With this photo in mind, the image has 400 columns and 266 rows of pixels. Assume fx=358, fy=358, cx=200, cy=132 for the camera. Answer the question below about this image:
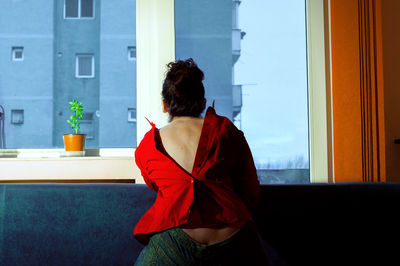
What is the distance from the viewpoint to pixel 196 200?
1.19 meters

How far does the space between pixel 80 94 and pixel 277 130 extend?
138cm

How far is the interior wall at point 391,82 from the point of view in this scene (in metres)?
2.30

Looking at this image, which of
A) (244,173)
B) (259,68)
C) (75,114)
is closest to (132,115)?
(75,114)

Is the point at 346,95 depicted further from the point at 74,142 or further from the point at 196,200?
the point at 74,142

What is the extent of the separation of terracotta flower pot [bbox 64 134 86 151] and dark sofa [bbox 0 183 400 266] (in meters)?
0.60

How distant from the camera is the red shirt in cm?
118

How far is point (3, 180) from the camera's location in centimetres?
228

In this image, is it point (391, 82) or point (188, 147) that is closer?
point (188, 147)

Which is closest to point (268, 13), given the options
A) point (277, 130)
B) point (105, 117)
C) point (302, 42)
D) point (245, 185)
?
point (302, 42)

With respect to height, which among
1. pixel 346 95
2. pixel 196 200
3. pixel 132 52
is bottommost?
pixel 196 200

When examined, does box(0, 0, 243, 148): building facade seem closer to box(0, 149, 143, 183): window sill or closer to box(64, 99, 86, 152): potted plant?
box(64, 99, 86, 152): potted plant

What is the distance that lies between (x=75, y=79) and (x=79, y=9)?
48cm

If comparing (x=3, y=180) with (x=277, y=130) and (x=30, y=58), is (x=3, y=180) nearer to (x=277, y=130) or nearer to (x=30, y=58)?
(x=30, y=58)

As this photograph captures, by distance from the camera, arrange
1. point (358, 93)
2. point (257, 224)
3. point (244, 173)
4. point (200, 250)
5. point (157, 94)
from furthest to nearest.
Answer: point (157, 94) → point (358, 93) → point (257, 224) → point (244, 173) → point (200, 250)
